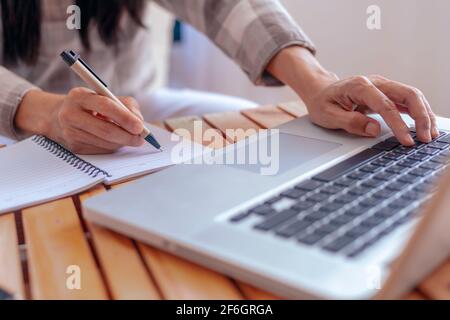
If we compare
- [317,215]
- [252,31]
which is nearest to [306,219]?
[317,215]

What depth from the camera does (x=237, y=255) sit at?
309 mm

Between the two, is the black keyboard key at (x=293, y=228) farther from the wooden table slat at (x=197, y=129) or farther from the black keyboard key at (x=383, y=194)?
the wooden table slat at (x=197, y=129)

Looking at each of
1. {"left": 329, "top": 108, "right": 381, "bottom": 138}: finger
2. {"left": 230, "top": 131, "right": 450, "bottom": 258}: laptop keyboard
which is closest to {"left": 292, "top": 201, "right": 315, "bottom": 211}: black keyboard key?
{"left": 230, "top": 131, "right": 450, "bottom": 258}: laptop keyboard

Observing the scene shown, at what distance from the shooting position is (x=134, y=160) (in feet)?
1.80

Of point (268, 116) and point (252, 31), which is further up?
point (252, 31)

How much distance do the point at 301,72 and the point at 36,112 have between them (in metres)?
0.33

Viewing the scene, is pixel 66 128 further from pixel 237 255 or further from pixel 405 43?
pixel 405 43

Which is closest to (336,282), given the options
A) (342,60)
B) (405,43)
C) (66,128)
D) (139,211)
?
(139,211)

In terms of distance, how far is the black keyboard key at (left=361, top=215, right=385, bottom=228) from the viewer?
12.7 inches

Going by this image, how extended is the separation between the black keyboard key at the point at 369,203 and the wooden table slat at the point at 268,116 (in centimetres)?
35

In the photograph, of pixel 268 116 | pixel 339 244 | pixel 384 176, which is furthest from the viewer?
pixel 268 116

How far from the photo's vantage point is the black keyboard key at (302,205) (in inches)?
13.7

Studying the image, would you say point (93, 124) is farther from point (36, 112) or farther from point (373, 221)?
point (373, 221)

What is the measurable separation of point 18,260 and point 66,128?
0.22m
